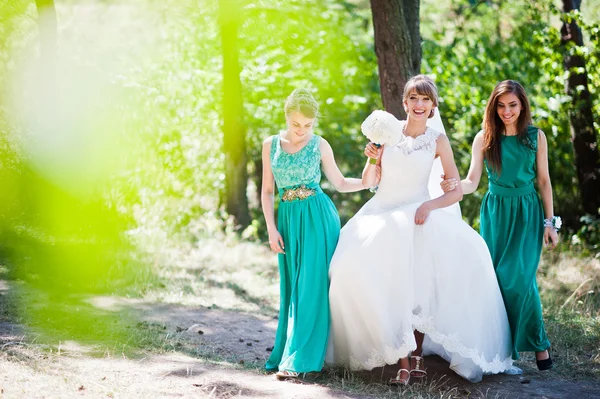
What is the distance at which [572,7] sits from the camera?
9023 millimetres

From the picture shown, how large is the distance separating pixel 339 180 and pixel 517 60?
24.5 ft

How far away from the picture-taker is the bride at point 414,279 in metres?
4.49

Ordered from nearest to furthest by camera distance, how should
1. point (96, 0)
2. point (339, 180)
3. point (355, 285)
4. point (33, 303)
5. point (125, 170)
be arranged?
point (355, 285) → point (339, 180) → point (33, 303) → point (125, 170) → point (96, 0)

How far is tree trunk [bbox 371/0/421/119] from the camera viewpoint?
689cm

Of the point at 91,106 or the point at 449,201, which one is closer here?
the point at 449,201

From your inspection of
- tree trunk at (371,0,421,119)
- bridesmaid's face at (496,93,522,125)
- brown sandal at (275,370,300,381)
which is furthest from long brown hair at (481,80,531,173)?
brown sandal at (275,370,300,381)

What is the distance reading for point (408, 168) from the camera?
4777 mm

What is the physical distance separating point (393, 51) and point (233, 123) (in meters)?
4.26

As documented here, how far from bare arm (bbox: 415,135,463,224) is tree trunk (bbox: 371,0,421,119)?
225 cm

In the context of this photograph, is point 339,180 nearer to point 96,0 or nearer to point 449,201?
point 449,201

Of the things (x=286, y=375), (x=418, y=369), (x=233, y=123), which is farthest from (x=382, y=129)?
(x=233, y=123)

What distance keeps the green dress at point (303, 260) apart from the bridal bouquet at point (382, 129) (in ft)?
1.30

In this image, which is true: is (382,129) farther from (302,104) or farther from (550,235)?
Result: (550,235)

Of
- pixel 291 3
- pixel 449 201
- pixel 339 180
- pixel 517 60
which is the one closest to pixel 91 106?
pixel 291 3
